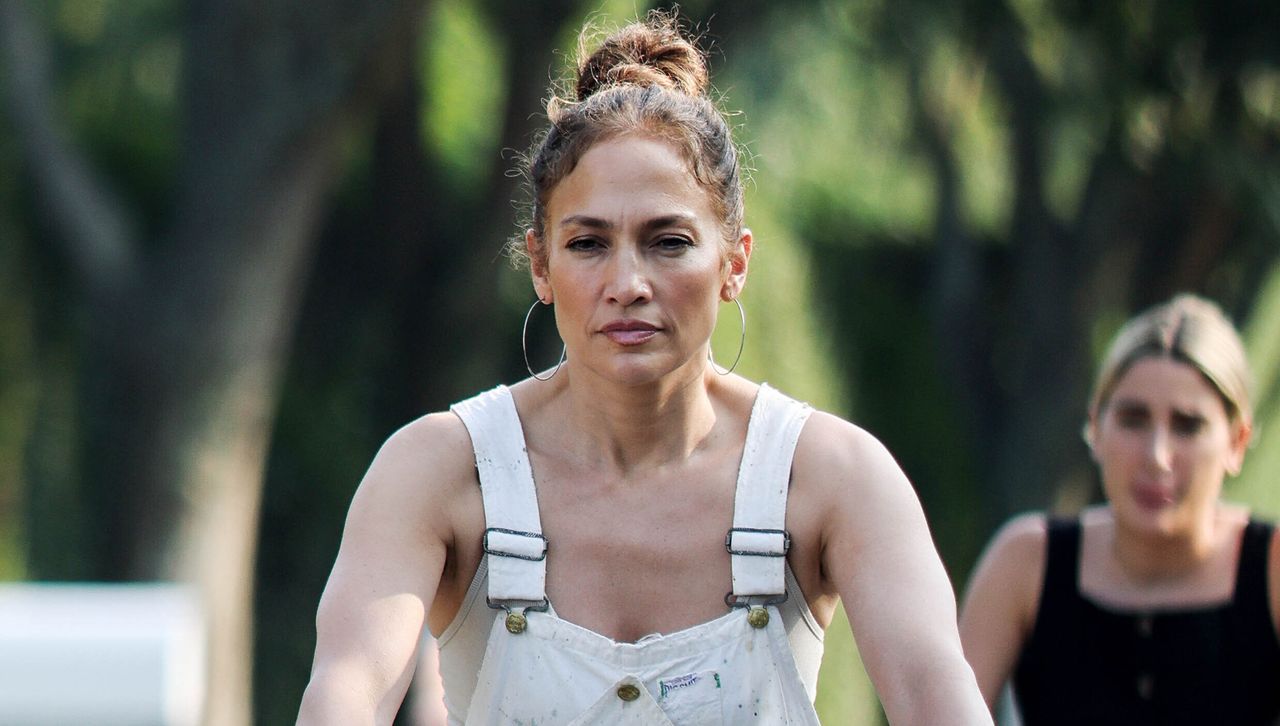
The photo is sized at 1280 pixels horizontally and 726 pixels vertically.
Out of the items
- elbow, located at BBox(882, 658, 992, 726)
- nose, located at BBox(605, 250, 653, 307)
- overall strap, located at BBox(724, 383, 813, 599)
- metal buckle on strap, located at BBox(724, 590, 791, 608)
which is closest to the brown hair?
nose, located at BBox(605, 250, 653, 307)

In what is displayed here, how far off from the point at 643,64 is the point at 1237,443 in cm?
183

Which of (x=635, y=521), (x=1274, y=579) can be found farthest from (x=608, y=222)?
(x=1274, y=579)

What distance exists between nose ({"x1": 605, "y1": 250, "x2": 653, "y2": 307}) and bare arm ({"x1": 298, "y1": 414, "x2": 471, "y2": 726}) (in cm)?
31

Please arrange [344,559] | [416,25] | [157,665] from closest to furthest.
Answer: [157,665], [344,559], [416,25]

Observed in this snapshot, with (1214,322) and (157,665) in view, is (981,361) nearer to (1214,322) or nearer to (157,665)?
(1214,322)

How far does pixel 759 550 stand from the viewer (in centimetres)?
257

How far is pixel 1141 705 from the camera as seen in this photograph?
3695 millimetres

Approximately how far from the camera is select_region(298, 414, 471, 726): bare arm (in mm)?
2395

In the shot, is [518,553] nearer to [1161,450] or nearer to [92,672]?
[92,672]

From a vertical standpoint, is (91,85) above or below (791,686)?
above

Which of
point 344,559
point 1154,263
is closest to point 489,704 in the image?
point 344,559

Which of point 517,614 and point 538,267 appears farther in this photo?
point 538,267

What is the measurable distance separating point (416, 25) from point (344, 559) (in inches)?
175

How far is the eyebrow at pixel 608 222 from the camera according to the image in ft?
8.41
